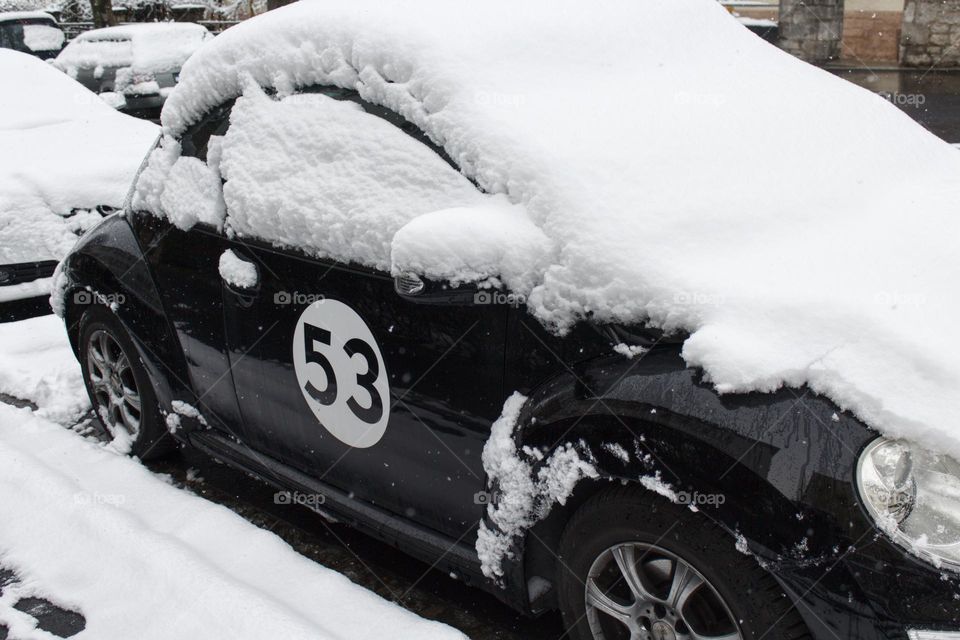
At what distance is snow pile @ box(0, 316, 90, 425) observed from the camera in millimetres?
4445

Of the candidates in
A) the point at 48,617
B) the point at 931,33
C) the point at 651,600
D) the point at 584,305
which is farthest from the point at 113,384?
the point at 931,33

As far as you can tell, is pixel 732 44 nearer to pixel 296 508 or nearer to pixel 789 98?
pixel 789 98

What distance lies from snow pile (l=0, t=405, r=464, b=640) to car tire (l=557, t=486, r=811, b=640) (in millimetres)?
484

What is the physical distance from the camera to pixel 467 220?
2252mm

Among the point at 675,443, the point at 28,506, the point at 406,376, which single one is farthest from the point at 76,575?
the point at 675,443

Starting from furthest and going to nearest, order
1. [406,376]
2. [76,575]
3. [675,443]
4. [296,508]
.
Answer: [296,508] < [76,575] < [406,376] < [675,443]

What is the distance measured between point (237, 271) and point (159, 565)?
37.9 inches

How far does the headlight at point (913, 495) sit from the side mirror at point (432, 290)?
989 mm

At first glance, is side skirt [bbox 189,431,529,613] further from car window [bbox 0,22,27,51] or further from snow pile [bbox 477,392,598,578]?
car window [bbox 0,22,27,51]

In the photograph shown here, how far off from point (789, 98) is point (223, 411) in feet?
7.19

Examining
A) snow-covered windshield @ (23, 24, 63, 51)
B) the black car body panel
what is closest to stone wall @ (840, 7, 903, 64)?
snow-covered windshield @ (23, 24, 63, 51)

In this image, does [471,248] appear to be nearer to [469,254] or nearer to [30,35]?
[469,254]

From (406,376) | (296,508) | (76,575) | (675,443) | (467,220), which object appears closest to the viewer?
(675,443)

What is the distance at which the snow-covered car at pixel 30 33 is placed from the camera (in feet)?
51.3
